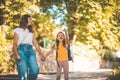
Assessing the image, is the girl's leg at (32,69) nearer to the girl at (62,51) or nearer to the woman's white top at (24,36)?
the woman's white top at (24,36)

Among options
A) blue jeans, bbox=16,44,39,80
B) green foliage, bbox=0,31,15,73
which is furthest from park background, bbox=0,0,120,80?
blue jeans, bbox=16,44,39,80

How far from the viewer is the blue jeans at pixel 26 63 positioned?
832 cm

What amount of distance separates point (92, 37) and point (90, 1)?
9.75ft

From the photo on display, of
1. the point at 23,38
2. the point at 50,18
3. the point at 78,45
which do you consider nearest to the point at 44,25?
the point at 50,18

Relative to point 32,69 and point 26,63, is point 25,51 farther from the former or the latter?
point 32,69

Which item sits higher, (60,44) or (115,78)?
(60,44)

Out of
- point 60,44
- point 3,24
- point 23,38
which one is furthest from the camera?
point 3,24

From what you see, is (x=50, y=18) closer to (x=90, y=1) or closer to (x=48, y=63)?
(x=90, y=1)

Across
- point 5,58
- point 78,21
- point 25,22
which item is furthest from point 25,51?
point 78,21

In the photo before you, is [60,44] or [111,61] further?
[111,61]

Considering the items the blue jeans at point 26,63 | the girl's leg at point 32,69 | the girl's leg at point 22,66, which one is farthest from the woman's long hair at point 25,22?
the girl's leg at point 32,69

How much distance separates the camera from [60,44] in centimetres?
1180

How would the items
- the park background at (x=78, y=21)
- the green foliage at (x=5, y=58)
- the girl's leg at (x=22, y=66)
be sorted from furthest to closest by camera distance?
1. the park background at (x=78, y=21)
2. the green foliage at (x=5, y=58)
3. the girl's leg at (x=22, y=66)

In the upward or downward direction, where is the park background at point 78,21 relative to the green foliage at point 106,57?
upward
